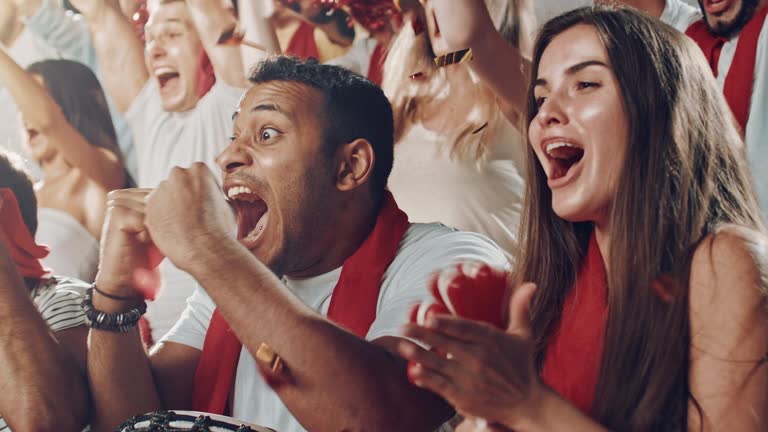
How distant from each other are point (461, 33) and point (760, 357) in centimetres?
88

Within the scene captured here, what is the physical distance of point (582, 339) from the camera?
4.84ft

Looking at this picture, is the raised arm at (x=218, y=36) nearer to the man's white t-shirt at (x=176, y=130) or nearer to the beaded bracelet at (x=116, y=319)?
the man's white t-shirt at (x=176, y=130)

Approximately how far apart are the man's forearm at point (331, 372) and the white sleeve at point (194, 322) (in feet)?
0.93

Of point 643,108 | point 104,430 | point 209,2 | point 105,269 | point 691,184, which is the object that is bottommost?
point 104,430

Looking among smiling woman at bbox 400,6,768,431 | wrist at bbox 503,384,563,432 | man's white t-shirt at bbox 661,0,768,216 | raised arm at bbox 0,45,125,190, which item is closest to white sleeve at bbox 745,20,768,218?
man's white t-shirt at bbox 661,0,768,216

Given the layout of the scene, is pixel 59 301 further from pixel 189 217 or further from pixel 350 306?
pixel 350 306

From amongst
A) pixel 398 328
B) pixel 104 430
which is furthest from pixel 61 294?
pixel 398 328

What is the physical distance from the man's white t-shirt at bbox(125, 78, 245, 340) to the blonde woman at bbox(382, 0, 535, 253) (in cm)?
45

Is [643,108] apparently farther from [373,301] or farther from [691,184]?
[373,301]

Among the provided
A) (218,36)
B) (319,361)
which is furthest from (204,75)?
(319,361)

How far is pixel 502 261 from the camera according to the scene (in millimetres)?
1681

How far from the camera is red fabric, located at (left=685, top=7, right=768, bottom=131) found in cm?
152

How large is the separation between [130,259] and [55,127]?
22.4 inches

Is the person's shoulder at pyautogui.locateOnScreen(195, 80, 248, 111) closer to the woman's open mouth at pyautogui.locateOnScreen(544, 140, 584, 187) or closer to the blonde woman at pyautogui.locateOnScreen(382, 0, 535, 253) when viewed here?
the blonde woman at pyautogui.locateOnScreen(382, 0, 535, 253)
